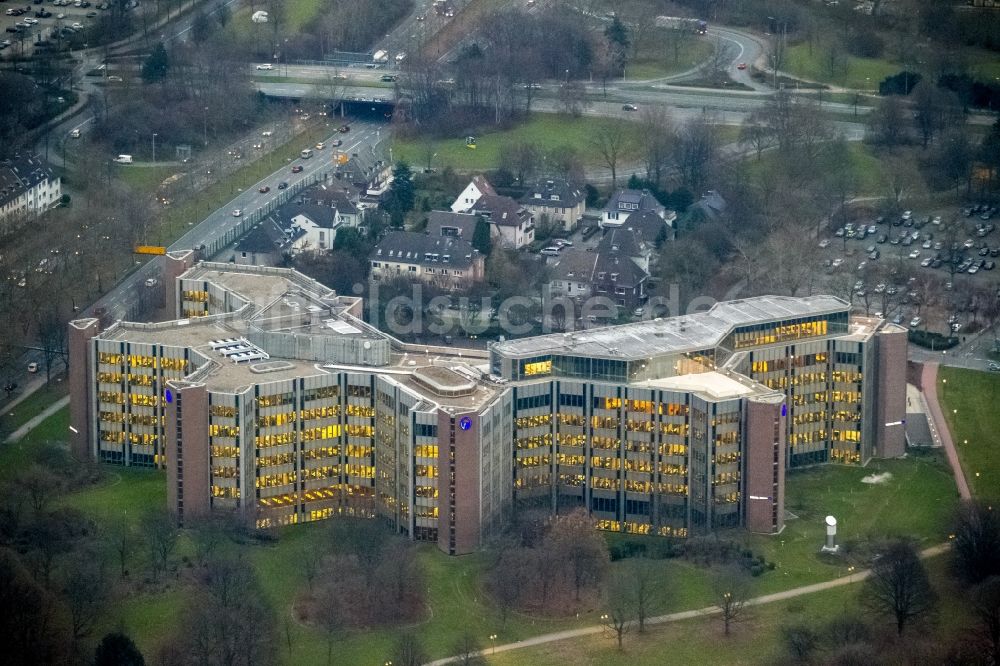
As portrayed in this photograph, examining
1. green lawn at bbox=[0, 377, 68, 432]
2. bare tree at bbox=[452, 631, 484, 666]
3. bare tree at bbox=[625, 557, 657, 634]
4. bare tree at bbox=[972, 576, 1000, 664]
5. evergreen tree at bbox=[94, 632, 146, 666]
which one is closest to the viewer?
evergreen tree at bbox=[94, 632, 146, 666]

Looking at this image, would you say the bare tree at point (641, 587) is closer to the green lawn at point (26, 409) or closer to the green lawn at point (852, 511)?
the green lawn at point (852, 511)

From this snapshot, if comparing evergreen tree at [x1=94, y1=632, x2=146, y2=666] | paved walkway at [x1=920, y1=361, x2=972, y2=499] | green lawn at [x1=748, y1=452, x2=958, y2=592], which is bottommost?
evergreen tree at [x1=94, y1=632, x2=146, y2=666]

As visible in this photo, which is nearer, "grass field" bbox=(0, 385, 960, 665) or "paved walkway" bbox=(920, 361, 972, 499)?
"grass field" bbox=(0, 385, 960, 665)

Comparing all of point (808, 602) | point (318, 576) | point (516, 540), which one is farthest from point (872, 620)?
point (318, 576)

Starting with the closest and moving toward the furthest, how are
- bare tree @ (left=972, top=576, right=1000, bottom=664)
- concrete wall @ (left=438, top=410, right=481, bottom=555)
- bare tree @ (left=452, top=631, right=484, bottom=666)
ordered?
bare tree @ (left=972, top=576, right=1000, bottom=664), bare tree @ (left=452, top=631, right=484, bottom=666), concrete wall @ (left=438, top=410, right=481, bottom=555)

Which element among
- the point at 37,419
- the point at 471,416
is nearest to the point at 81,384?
the point at 37,419

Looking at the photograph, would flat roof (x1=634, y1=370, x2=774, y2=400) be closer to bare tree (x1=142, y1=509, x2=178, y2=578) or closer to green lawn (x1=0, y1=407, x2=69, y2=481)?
bare tree (x1=142, y1=509, x2=178, y2=578)

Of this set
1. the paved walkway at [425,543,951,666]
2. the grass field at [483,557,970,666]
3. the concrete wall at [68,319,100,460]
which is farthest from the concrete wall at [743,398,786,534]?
the concrete wall at [68,319,100,460]
